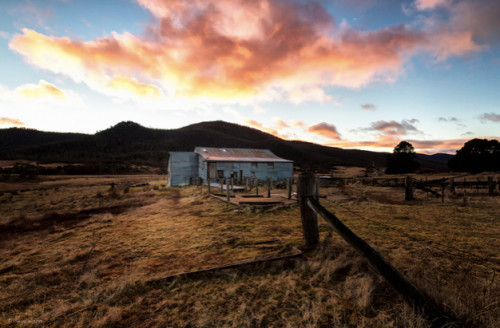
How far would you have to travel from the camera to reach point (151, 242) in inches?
248

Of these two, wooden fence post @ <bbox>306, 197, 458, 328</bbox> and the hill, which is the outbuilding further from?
the hill

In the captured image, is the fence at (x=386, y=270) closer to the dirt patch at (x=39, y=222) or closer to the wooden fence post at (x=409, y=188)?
the dirt patch at (x=39, y=222)

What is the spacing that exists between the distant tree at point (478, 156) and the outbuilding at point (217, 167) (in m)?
32.8

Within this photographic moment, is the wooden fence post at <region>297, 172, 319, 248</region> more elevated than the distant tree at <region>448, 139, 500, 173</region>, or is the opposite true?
the distant tree at <region>448, 139, 500, 173</region>

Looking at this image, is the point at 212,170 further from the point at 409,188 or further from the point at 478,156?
the point at 478,156

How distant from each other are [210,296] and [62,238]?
716 centimetres

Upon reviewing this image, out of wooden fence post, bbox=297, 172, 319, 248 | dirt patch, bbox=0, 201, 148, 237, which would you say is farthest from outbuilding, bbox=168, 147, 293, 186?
wooden fence post, bbox=297, 172, 319, 248

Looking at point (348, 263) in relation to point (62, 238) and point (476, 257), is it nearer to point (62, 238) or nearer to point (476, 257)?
point (476, 257)

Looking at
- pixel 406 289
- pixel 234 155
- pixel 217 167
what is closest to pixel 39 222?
pixel 406 289

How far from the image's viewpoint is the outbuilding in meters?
28.7

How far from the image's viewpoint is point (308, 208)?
4594mm

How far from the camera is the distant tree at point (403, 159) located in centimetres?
4359

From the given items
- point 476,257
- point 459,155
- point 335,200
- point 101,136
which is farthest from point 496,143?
point 101,136

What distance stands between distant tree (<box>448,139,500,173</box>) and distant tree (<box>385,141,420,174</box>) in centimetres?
670
